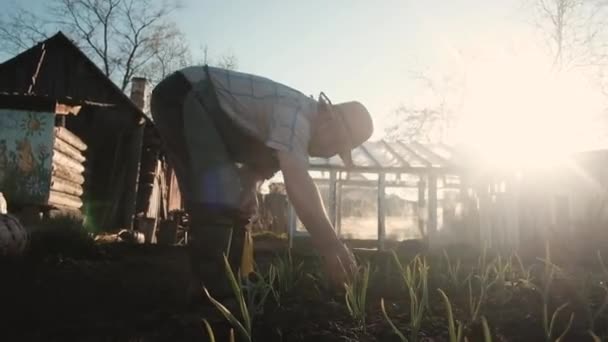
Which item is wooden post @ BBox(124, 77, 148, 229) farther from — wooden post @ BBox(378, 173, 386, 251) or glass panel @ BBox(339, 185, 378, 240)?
wooden post @ BBox(378, 173, 386, 251)

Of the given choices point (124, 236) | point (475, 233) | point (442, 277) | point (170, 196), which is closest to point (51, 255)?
point (442, 277)

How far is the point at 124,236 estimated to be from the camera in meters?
7.33

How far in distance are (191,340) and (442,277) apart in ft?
4.95

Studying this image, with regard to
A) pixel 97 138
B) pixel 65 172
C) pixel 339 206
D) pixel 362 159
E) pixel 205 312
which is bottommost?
pixel 205 312

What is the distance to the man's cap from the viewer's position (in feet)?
7.77

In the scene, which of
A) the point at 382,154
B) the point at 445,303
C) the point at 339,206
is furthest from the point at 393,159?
the point at 445,303

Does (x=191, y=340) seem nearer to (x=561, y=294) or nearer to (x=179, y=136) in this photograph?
(x=179, y=136)

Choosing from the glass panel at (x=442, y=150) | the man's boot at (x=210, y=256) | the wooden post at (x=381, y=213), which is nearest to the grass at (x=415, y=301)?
the man's boot at (x=210, y=256)

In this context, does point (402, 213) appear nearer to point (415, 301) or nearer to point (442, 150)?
point (442, 150)

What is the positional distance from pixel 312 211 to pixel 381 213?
803 cm

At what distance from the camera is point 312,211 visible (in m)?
1.85

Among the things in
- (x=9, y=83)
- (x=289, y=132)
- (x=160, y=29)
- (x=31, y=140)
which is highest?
(x=160, y=29)

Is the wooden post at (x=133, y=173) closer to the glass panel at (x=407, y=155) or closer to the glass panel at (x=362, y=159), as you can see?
the glass panel at (x=362, y=159)

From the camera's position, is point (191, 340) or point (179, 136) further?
point (179, 136)
